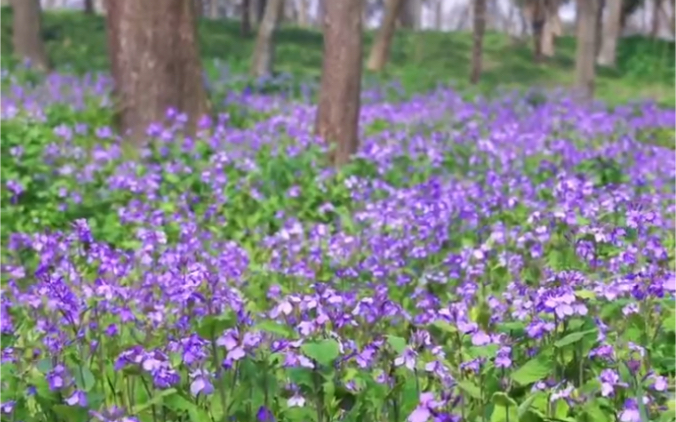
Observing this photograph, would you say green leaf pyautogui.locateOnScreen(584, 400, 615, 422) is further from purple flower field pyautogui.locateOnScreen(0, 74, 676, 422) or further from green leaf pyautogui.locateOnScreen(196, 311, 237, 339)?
green leaf pyautogui.locateOnScreen(196, 311, 237, 339)

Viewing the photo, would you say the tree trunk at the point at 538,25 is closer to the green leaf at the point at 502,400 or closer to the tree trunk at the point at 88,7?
the tree trunk at the point at 88,7

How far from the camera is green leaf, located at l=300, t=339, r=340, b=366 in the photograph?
2453 millimetres

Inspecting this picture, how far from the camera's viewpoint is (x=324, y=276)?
5027 millimetres

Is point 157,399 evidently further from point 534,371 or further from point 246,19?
point 246,19

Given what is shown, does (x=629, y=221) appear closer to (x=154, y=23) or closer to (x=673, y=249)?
(x=673, y=249)

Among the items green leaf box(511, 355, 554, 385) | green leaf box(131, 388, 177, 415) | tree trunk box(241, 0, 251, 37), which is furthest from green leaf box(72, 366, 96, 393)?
tree trunk box(241, 0, 251, 37)

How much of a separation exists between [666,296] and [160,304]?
6.47ft

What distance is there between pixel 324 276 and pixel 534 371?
2317 mm

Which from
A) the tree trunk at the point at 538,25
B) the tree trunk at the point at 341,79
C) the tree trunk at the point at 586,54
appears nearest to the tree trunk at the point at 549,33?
the tree trunk at the point at 538,25

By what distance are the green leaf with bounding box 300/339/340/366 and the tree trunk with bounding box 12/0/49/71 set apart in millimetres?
14134

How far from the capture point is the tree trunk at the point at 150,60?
27.1ft

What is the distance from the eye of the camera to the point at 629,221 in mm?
3074

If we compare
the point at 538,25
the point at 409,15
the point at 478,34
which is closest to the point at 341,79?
the point at 478,34

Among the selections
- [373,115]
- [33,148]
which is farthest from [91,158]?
[373,115]
